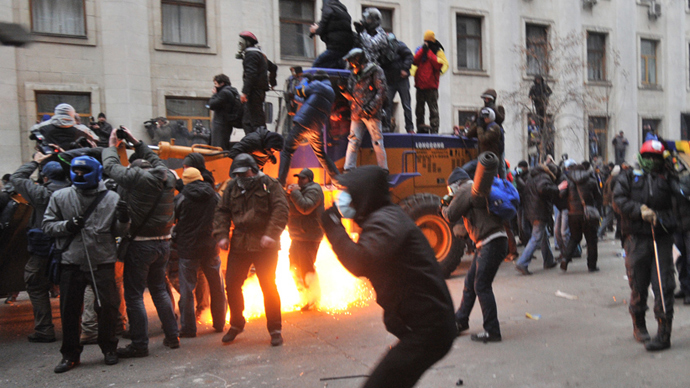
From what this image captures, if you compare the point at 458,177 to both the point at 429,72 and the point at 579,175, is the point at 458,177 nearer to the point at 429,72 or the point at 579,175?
the point at 579,175

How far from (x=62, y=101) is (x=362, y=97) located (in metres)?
10.8

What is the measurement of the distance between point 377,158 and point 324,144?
0.87m

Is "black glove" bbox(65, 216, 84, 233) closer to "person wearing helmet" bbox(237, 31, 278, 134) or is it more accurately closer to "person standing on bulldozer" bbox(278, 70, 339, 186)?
"person standing on bulldozer" bbox(278, 70, 339, 186)

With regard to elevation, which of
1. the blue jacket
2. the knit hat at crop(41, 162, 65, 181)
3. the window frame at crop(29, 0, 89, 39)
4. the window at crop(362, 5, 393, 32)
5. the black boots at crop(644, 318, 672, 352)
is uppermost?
the window at crop(362, 5, 393, 32)

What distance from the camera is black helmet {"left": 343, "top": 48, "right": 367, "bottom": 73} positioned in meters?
8.45

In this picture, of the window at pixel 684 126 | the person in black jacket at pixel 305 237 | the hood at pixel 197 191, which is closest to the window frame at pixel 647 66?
the window at pixel 684 126

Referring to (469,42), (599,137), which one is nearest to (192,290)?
(469,42)

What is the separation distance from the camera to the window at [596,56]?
82.3 feet

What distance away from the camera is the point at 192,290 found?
21.8 ft

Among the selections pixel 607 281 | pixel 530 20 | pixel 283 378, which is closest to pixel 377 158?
pixel 607 281

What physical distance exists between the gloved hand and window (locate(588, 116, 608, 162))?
2023 centimetres

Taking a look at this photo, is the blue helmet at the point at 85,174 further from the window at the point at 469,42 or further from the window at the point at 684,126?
the window at the point at 684,126

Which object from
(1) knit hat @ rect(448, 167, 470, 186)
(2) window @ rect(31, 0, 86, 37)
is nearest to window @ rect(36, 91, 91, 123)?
(2) window @ rect(31, 0, 86, 37)

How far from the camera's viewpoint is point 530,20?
23172 millimetres
